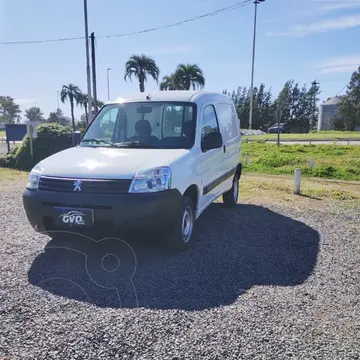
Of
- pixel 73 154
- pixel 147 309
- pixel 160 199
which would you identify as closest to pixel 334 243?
pixel 160 199

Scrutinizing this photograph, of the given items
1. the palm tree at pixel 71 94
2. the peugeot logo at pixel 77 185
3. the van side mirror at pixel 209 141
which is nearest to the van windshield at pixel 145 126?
the van side mirror at pixel 209 141

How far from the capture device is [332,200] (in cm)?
765

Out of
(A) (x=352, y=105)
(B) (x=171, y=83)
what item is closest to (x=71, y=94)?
(B) (x=171, y=83)

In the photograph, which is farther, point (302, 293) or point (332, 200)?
point (332, 200)

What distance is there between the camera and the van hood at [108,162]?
3.88 metres

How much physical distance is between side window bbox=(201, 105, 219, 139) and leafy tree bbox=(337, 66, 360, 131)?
63.3 meters

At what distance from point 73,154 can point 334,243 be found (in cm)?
373

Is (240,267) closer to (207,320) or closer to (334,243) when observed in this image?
(207,320)

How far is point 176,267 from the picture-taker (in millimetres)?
3986

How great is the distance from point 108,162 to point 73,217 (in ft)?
2.40

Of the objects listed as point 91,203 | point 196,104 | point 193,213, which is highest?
point 196,104

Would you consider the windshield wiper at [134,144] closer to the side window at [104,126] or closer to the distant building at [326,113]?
the side window at [104,126]

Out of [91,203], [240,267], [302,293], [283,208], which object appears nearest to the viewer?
[302,293]

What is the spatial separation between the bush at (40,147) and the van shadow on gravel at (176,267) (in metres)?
8.37
